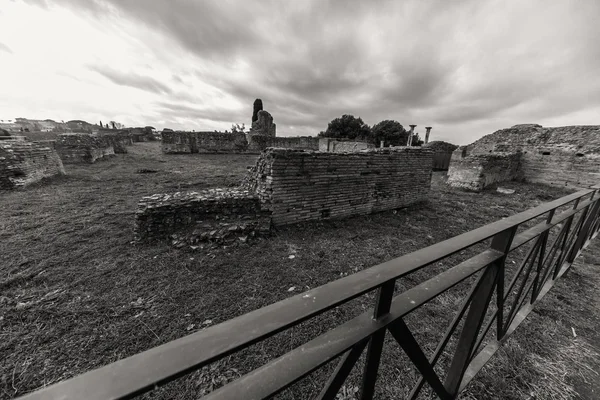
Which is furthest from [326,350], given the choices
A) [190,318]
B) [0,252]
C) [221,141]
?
[221,141]

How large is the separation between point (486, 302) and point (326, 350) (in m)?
1.13

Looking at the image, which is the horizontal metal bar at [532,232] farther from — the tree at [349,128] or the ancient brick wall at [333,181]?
the tree at [349,128]

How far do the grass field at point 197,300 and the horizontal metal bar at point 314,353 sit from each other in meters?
1.41

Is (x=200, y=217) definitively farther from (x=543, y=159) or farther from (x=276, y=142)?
(x=276, y=142)

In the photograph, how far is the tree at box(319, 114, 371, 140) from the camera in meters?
37.5

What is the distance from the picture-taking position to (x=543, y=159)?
9797mm

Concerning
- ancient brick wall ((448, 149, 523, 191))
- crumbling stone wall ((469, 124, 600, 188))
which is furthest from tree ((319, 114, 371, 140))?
ancient brick wall ((448, 149, 523, 191))

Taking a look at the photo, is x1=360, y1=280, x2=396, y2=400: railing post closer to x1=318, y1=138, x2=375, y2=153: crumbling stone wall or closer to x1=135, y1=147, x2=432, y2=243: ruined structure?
x1=135, y1=147, x2=432, y2=243: ruined structure

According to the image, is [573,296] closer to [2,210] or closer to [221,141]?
[2,210]

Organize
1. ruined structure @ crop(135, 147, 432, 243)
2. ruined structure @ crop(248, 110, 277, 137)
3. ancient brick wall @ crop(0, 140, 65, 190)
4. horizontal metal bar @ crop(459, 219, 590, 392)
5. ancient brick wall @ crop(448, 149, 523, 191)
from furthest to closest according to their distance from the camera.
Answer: ruined structure @ crop(248, 110, 277, 137)
ancient brick wall @ crop(448, 149, 523, 191)
ancient brick wall @ crop(0, 140, 65, 190)
ruined structure @ crop(135, 147, 432, 243)
horizontal metal bar @ crop(459, 219, 590, 392)

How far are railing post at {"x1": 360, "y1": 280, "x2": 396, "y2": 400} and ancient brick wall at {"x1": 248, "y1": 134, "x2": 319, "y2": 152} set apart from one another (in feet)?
55.4

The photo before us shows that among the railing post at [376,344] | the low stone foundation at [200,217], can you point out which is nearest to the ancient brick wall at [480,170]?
the low stone foundation at [200,217]

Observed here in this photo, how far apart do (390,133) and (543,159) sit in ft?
91.7

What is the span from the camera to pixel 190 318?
235 centimetres
